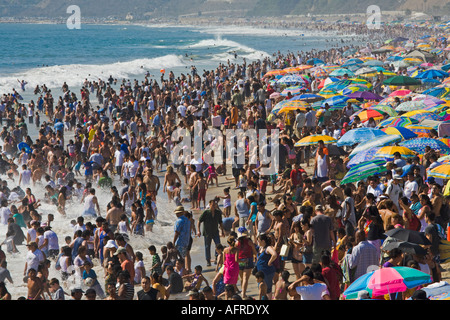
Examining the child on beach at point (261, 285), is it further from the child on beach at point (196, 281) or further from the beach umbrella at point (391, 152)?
the beach umbrella at point (391, 152)

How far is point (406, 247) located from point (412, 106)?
10671mm

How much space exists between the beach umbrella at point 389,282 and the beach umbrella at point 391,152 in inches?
228

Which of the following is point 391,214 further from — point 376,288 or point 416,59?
point 416,59

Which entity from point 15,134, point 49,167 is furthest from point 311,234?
point 15,134

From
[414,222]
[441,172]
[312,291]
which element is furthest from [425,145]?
[312,291]

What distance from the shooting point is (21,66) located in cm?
6619

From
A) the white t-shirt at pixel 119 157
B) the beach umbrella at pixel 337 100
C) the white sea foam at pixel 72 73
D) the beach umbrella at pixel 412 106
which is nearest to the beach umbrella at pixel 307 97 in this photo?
the beach umbrella at pixel 337 100

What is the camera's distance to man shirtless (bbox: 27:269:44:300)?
28.8 feet

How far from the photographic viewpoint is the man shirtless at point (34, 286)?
8.78 metres

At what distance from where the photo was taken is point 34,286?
8.80 meters

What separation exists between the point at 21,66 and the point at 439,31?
57.2m

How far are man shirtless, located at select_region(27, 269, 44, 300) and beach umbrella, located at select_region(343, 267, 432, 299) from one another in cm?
453

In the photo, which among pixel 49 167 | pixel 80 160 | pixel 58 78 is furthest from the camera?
pixel 58 78

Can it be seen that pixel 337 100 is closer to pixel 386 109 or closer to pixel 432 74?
pixel 386 109
